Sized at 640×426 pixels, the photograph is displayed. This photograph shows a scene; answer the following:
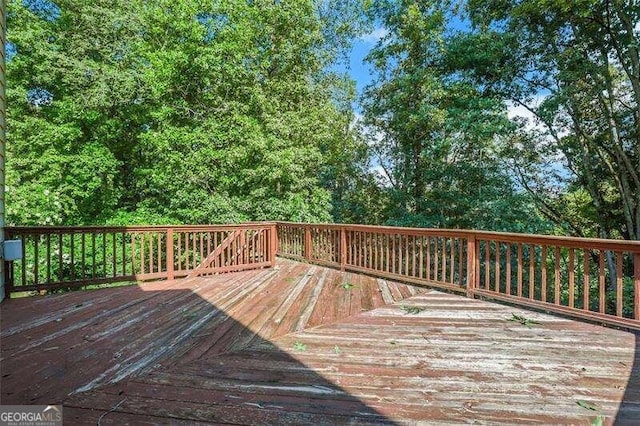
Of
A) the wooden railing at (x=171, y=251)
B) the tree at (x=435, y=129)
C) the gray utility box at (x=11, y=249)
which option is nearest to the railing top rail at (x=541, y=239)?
the wooden railing at (x=171, y=251)

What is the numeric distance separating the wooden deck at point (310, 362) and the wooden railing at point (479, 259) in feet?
0.90

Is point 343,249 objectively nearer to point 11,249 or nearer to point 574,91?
point 11,249

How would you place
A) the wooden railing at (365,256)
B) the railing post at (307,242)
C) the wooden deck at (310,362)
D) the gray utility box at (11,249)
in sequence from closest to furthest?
the wooden deck at (310,362)
the wooden railing at (365,256)
the gray utility box at (11,249)
the railing post at (307,242)

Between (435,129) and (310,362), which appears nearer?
(310,362)

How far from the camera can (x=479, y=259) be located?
4.64m

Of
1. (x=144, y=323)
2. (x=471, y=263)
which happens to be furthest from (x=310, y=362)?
(x=471, y=263)

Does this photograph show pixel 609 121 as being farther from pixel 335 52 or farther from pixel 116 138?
pixel 116 138

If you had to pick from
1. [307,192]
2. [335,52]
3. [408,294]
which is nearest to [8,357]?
[408,294]

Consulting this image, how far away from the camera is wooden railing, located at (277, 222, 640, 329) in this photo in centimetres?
319

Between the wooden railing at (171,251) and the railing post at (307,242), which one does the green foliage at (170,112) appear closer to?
the railing post at (307,242)

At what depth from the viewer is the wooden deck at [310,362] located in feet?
6.07

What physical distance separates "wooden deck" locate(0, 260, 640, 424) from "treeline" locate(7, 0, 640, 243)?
4816 mm

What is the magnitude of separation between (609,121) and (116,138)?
13195 mm

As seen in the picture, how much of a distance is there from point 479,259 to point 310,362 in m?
3.23
